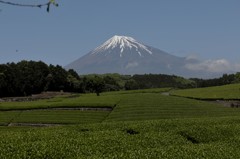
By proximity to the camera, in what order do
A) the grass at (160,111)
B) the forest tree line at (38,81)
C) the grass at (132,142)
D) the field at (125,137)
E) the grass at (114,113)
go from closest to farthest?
the grass at (132,142) → the field at (125,137) → the grass at (160,111) → the grass at (114,113) → the forest tree line at (38,81)

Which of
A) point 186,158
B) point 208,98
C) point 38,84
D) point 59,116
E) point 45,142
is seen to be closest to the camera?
point 186,158

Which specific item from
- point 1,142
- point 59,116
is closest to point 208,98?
point 59,116

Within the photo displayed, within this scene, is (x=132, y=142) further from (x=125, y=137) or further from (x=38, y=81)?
(x=38, y=81)

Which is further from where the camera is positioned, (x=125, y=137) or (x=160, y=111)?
(x=160, y=111)

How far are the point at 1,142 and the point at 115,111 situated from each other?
38.5 metres

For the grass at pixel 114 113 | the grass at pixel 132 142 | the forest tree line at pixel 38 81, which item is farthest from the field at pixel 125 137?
the forest tree line at pixel 38 81

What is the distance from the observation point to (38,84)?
133 m

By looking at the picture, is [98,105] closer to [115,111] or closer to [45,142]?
[115,111]

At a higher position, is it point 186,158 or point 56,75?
point 56,75

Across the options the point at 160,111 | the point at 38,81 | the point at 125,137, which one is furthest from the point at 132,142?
the point at 38,81

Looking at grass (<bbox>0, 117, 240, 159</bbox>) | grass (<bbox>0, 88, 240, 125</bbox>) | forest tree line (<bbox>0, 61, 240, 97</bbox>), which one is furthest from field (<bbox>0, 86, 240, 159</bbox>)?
forest tree line (<bbox>0, 61, 240, 97</bbox>)

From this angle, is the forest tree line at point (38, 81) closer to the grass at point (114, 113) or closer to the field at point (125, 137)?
the grass at point (114, 113)

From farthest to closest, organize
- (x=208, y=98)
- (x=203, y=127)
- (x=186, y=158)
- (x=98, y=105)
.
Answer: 1. (x=208, y=98)
2. (x=98, y=105)
3. (x=203, y=127)
4. (x=186, y=158)

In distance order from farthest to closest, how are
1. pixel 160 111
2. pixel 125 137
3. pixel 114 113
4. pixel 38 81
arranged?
pixel 38 81, pixel 114 113, pixel 160 111, pixel 125 137
